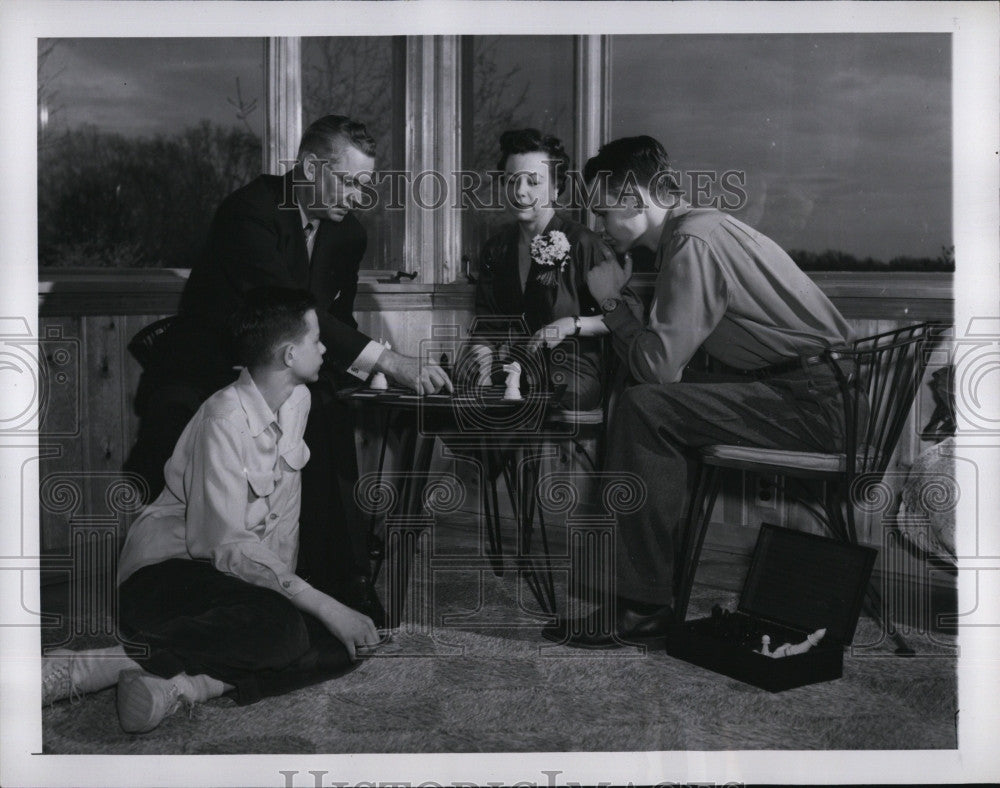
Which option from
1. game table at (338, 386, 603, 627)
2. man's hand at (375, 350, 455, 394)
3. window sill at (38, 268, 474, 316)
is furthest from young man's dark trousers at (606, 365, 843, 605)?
window sill at (38, 268, 474, 316)

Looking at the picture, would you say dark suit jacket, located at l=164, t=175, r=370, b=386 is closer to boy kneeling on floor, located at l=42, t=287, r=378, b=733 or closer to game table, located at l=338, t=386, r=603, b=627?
boy kneeling on floor, located at l=42, t=287, r=378, b=733

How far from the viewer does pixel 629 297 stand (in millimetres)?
3832

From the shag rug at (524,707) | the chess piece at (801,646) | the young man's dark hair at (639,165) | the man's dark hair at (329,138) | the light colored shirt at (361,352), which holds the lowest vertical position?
the shag rug at (524,707)

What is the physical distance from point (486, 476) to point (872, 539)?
51.0 inches

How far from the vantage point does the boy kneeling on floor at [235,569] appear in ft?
11.2

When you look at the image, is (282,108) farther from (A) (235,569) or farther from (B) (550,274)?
(A) (235,569)

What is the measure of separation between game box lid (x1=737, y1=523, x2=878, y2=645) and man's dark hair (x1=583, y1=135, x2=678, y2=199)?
117cm

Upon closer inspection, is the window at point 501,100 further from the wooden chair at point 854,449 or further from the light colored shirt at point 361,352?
the wooden chair at point 854,449

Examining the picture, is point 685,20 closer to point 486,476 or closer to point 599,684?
point 486,476

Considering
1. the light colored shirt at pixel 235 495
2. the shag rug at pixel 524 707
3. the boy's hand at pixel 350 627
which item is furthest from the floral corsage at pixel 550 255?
the boy's hand at pixel 350 627

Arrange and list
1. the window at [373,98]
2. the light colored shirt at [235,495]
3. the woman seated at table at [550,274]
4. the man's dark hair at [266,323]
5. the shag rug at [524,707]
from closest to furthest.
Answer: the shag rug at [524,707], the light colored shirt at [235,495], the man's dark hair at [266,323], the window at [373,98], the woman seated at table at [550,274]

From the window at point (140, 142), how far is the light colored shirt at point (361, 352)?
235 millimetres

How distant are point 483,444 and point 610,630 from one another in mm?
716

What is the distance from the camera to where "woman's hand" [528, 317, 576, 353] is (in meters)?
3.83
